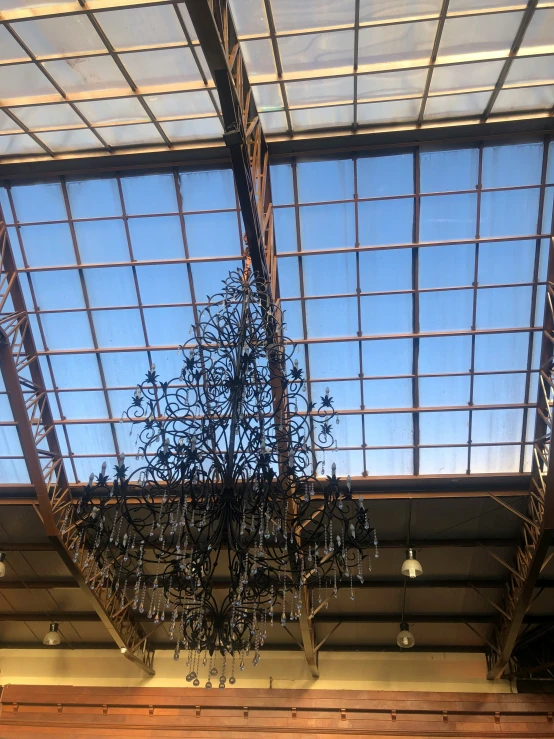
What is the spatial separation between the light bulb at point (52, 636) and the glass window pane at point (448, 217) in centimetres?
1298

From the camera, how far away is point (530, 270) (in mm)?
10789

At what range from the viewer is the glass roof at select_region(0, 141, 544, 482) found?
34.6ft

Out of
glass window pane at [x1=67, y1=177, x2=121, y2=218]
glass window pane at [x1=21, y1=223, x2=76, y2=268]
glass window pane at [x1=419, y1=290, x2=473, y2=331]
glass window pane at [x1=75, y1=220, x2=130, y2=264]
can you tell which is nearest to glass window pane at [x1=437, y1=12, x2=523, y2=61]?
glass window pane at [x1=419, y1=290, x2=473, y2=331]

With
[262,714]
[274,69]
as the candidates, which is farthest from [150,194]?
[262,714]

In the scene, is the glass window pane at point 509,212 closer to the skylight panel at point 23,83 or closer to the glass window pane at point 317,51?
the glass window pane at point 317,51

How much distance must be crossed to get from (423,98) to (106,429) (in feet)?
30.4

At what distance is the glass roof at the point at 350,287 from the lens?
10555 mm

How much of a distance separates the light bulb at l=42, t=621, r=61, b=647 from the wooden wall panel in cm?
164

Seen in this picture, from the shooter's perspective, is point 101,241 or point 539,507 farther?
point 101,241

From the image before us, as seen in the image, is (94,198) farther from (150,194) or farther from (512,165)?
(512,165)

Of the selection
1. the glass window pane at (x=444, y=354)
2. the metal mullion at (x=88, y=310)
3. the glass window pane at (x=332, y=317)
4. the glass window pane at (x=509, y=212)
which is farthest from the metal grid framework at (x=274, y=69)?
the glass window pane at (x=444, y=354)

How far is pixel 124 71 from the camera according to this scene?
8672 mm

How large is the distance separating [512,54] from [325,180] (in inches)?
142

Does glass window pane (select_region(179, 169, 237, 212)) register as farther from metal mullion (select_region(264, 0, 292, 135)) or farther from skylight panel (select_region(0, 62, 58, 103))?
skylight panel (select_region(0, 62, 58, 103))
